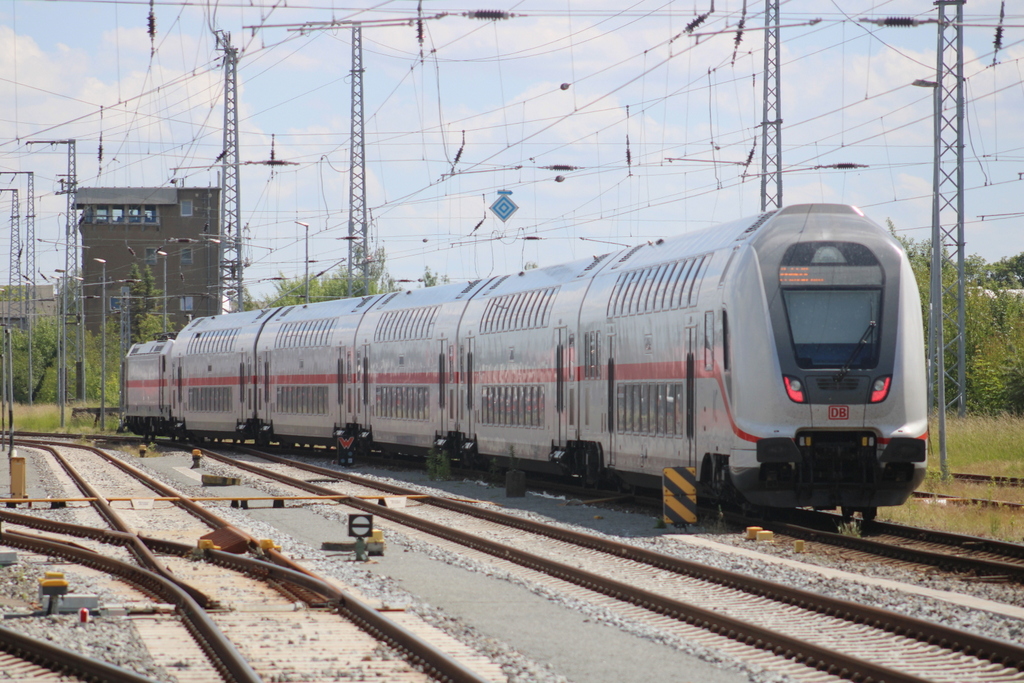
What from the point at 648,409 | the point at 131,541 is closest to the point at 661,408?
the point at 648,409

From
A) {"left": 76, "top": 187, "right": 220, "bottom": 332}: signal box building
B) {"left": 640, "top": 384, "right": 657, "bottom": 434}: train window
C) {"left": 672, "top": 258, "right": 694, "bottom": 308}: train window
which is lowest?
{"left": 640, "top": 384, "right": 657, "bottom": 434}: train window

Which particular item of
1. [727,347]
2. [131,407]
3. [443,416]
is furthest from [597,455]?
[131,407]

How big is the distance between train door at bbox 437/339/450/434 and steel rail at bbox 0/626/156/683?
68.8 ft

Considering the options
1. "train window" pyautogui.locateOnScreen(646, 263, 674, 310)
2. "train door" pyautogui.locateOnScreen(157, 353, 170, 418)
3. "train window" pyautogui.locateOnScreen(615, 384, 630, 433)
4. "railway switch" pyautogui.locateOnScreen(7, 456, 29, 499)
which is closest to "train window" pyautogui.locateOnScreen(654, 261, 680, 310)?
"train window" pyautogui.locateOnScreen(646, 263, 674, 310)

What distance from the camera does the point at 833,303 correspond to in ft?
54.1

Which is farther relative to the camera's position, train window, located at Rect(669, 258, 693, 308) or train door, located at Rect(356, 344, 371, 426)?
train door, located at Rect(356, 344, 371, 426)

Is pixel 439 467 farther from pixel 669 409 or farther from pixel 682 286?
pixel 682 286

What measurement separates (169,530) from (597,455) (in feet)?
24.0

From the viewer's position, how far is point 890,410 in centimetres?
1630

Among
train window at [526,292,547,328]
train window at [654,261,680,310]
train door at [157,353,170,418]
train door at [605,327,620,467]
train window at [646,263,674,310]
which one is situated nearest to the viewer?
train window at [654,261,680,310]

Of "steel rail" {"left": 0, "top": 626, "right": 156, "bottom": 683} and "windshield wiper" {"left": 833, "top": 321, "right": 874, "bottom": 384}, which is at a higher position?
"windshield wiper" {"left": 833, "top": 321, "right": 874, "bottom": 384}

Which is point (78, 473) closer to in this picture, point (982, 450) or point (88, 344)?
point (982, 450)

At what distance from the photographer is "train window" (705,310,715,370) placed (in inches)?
679

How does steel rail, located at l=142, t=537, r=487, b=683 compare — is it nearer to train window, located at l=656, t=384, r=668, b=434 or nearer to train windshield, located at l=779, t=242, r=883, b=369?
train windshield, located at l=779, t=242, r=883, b=369
